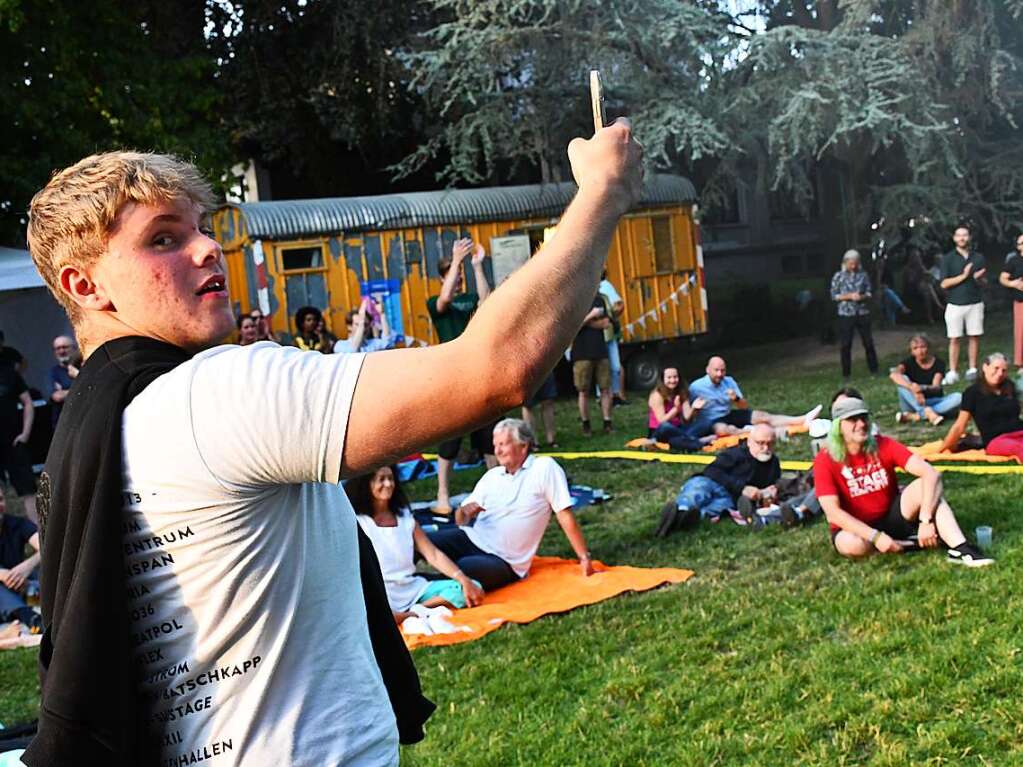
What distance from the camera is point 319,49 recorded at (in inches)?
840

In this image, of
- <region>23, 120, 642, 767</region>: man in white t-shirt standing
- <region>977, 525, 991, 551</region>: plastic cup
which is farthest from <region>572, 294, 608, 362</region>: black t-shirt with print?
<region>23, 120, 642, 767</region>: man in white t-shirt standing

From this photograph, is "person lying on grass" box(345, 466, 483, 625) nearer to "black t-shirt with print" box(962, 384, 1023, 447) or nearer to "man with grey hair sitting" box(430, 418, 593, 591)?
"man with grey hair sitting" box(430, 418, 593, 591)

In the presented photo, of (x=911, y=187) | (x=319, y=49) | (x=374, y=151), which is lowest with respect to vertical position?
(x=911, y=187)

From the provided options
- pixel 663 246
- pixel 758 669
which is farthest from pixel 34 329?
pixel 758 669

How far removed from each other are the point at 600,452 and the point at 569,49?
30.2ft

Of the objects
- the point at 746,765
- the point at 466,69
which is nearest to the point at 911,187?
the point at 466,69

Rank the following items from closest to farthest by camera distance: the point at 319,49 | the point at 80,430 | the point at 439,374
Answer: the point at 439,374, the point at 80,430, the point at 319,49

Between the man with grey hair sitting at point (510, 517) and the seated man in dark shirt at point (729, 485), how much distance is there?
1174mm

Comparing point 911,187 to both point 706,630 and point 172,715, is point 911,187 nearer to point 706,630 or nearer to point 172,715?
point 706,630

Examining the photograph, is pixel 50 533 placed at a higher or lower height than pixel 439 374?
lower

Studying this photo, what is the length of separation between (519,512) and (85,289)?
641cm

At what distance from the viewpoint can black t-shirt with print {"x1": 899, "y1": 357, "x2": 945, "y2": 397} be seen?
1290 cm

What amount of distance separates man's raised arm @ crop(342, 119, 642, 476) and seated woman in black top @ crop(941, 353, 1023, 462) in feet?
30.4

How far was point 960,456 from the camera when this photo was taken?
10.4m
